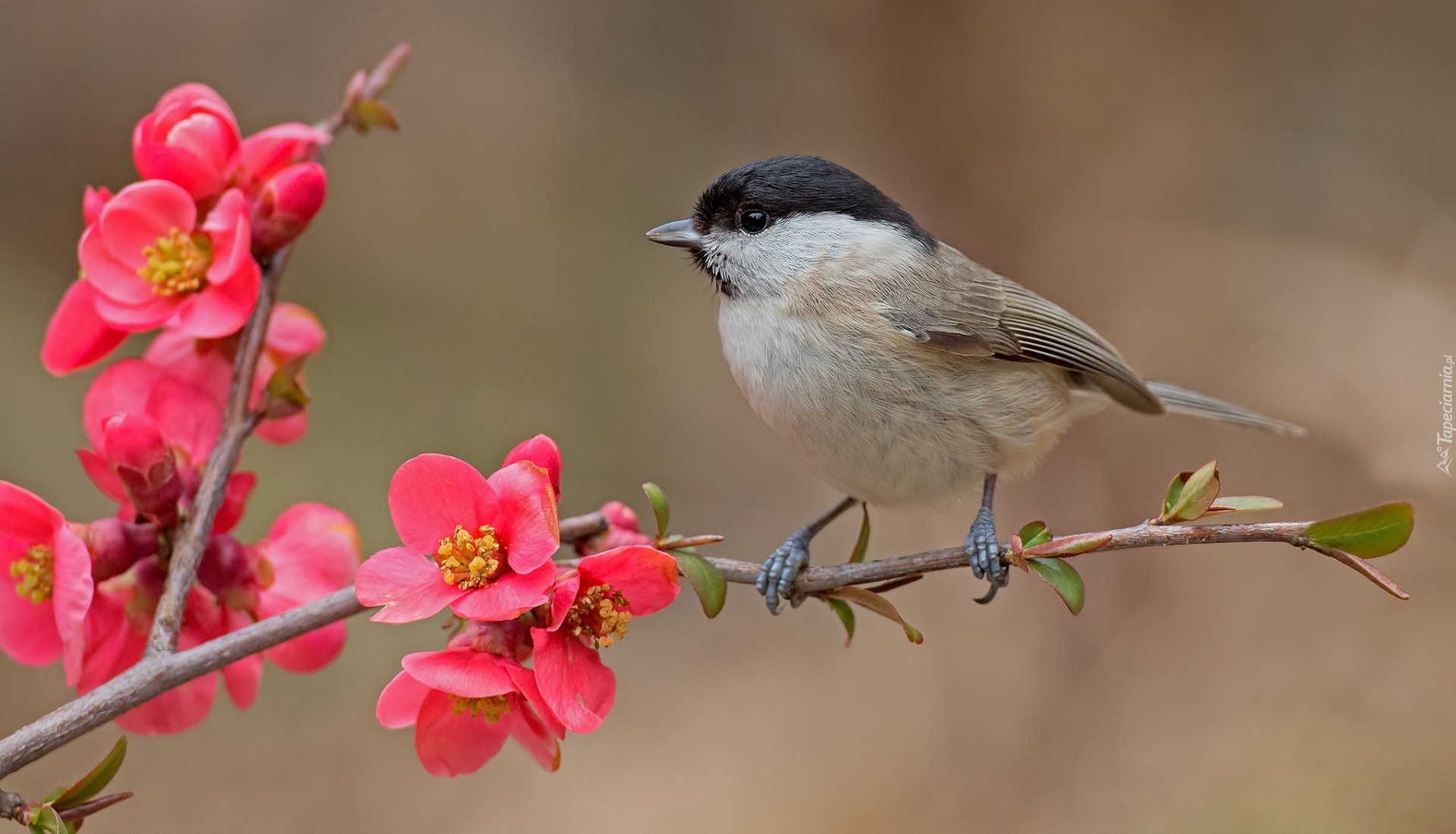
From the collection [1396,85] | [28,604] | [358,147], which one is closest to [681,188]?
[358,147]

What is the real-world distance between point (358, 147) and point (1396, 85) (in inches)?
128

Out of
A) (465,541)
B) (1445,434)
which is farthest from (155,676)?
(1445,434)

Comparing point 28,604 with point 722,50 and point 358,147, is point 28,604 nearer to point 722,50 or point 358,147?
point 358,147

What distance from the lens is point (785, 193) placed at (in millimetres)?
1688

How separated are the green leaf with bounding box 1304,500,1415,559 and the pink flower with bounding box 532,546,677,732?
0.56m

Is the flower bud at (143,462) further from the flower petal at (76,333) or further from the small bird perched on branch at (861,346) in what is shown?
the small bird perched on branch at (861,346)

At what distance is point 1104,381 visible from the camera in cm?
199

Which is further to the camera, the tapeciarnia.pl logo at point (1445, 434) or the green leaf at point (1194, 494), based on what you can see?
the tapeciarnia.pl logo at point (1445, 434)

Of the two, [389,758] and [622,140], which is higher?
[622,140]

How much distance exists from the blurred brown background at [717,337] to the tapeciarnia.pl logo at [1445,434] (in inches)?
9.4

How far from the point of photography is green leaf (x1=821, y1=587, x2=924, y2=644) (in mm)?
1012

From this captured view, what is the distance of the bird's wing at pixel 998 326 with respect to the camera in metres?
1.69

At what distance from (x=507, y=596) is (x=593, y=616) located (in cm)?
11

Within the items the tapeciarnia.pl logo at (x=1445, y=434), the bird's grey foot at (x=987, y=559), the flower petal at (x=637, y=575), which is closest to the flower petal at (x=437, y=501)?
the flower petal at (x=637, y=575)
